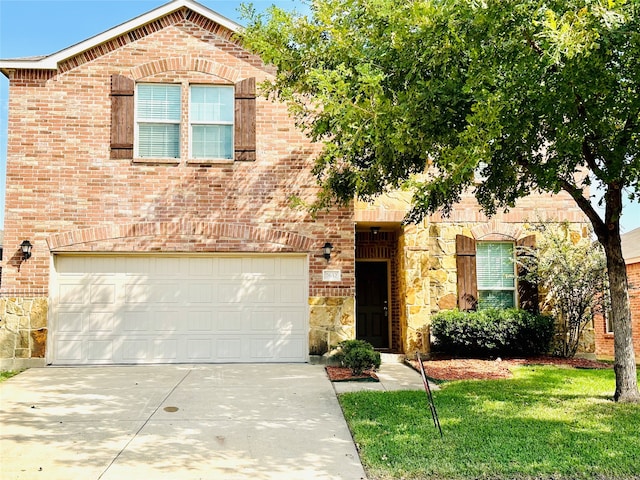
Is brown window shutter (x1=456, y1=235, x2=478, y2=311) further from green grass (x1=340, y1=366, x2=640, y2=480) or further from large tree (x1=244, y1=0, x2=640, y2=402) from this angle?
large tree (x1=244, y1=0, x2=640, y2=402)

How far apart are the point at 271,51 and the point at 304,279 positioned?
4933mm

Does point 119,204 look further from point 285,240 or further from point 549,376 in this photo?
point 549,376

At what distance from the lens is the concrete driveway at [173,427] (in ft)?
17.2

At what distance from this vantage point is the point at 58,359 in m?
10.8

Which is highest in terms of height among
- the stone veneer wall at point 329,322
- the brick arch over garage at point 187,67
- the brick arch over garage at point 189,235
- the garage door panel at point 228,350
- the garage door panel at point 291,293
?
the brick arch over garage at point 187,67

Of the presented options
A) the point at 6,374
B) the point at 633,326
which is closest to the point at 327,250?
the point at 6,374

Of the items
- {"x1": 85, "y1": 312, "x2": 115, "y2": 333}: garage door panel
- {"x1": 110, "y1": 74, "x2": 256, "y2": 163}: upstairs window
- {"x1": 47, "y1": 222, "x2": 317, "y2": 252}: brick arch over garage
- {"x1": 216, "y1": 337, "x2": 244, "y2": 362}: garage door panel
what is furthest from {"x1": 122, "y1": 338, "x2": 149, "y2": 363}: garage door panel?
{"x1": 110, "y1": 74, "x2": 256, "y2": 163}: upstairs window

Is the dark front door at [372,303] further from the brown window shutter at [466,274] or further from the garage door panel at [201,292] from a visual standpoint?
the garage door panel at [201,292]

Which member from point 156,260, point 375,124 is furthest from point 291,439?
point 156,260

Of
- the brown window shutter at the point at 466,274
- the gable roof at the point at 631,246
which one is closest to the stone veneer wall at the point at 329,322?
the brown window shutter at the point at 466,274

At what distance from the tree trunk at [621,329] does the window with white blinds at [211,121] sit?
23.5ft

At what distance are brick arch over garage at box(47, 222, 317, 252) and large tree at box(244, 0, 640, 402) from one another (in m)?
3.92

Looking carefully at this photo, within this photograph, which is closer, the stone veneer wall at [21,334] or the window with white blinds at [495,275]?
the stone veneer wall at [21,334]

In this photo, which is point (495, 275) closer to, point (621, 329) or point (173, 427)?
point (621, 329)
